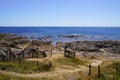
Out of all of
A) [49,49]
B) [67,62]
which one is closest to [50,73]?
[67,62]

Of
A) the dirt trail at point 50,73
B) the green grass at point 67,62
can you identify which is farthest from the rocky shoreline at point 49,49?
the dirt trail at point 50,73

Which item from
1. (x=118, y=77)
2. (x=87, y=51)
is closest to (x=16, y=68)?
(x=118, y=77)

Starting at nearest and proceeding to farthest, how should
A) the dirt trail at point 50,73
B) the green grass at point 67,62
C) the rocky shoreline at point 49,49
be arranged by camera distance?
1. the dirt trail at point 50,73
2. the green grass at point 67,62
3. the rocky shoreline at point 49,49

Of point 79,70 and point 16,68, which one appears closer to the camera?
point 16,68

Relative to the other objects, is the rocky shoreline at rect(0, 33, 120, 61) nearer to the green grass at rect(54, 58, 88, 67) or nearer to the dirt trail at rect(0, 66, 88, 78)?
the green grass at rect(54, 58, 88, 67)

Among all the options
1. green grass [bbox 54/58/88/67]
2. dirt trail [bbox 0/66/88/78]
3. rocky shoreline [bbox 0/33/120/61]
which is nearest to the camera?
dirt trail [bbox 0/66/88/78]

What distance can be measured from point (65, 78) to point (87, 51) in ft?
117

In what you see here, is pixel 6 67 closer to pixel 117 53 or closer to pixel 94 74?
pixel 94 74

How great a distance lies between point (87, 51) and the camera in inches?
2502

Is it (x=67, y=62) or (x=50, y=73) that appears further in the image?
(x=67, y=62)

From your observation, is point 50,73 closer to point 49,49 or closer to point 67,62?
point 67,62

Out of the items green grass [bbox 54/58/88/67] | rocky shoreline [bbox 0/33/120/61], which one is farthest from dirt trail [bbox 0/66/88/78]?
rocky shoreline [bbox 0/33/120/61]

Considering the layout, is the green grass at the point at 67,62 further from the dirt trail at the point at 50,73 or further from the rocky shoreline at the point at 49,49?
the rocky shoreline at the point at 49,49

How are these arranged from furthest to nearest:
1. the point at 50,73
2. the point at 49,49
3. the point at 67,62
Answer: the point at 49,49 → the point at 67,62 → the point at 50,73
